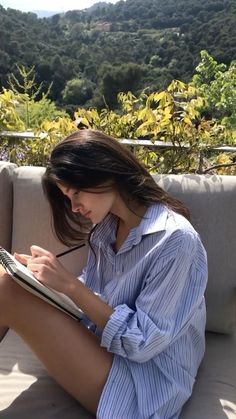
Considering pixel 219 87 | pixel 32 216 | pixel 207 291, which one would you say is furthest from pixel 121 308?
pixel 219 87

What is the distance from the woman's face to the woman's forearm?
0.22 meters

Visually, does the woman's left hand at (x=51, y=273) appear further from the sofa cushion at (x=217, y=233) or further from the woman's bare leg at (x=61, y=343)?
the sofa cushion at (x=217, y=233)

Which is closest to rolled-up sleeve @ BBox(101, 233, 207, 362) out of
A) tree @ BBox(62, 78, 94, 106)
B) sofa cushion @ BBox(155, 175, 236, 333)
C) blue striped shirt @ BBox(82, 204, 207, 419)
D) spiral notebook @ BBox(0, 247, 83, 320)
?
blue striped shirt @ BBox(82, 204, 207, 419)

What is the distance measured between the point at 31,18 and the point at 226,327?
27.4 m

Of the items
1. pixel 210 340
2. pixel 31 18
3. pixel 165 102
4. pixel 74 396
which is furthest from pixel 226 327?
pixel 31 18

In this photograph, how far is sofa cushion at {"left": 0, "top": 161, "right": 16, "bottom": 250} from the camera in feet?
6.42

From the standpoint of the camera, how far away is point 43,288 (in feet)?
4.33

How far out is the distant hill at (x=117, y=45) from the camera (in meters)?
20.2

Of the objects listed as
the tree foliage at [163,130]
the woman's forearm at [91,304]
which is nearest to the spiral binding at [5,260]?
the woman's forearm at [91,304]

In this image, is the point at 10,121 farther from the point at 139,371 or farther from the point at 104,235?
the point at 139,371

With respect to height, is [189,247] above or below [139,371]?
above

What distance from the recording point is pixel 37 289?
1.32m

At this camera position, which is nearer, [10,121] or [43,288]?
[43,288]

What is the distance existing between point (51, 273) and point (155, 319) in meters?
0.30
